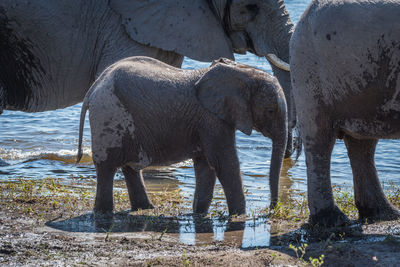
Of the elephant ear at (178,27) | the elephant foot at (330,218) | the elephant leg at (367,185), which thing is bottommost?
the elephant foot at (330,218)

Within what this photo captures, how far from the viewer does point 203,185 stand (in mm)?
6176

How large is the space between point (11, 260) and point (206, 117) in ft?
7.92

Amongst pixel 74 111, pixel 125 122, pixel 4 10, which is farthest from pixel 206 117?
pixel 74 111

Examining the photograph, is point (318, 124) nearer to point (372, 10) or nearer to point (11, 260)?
point (372, 10)

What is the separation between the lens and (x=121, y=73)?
5.96 meters

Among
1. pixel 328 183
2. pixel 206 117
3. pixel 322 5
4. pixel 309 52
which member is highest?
pixel 322 5

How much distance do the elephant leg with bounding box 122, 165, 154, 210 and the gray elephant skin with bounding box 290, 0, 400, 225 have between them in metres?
1.78

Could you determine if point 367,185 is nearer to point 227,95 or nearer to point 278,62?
point 227,95

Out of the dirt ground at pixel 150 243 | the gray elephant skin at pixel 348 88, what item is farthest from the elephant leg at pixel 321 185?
the dirt ground at pixel 150 243

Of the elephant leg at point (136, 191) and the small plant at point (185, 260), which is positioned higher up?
the elephant leg at point (136, 191)

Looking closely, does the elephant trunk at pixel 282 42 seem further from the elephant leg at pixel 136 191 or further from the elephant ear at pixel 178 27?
the elephant leg at pixel 136 191

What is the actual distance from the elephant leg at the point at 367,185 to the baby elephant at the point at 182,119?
958 millimetres

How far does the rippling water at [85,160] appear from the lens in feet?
27.0

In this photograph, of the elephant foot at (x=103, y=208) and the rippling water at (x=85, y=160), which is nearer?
the elephant foot at (x=103, y=208)
